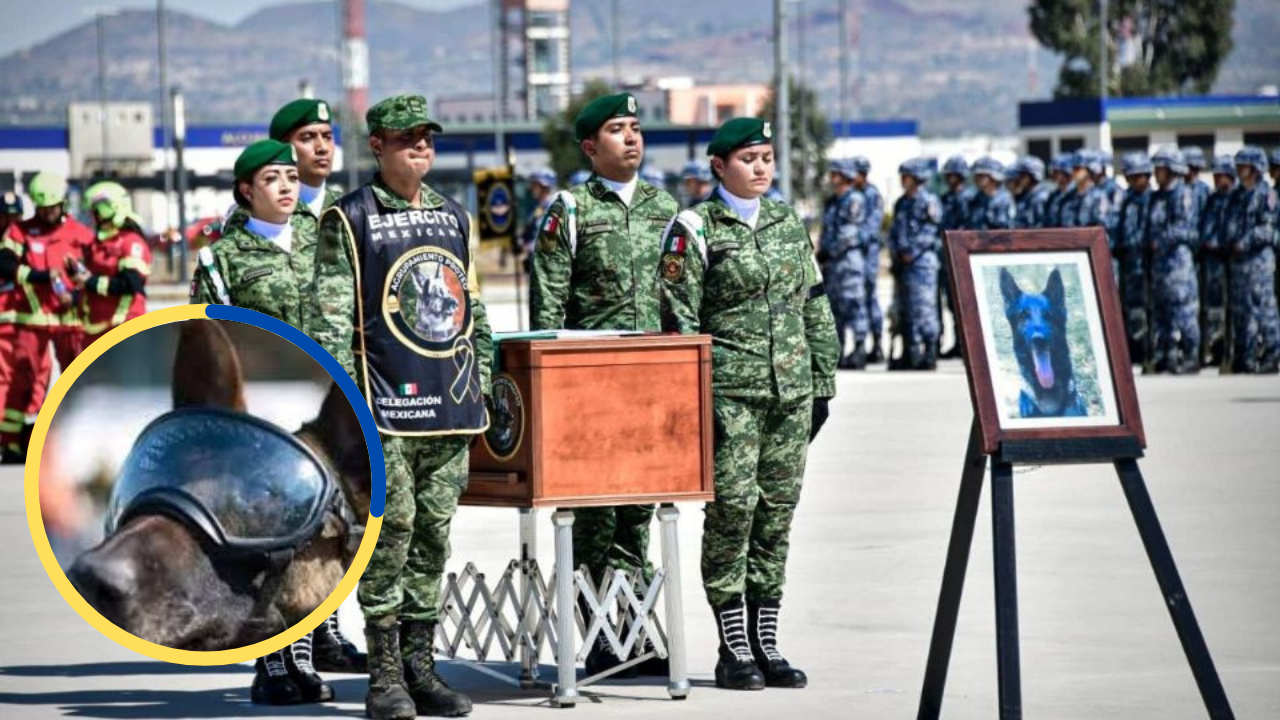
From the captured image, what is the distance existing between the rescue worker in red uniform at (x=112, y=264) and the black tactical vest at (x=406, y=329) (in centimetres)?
982

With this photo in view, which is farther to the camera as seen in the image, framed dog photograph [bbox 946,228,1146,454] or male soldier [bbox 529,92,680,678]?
male soldier [bbox 529,92,680,678]

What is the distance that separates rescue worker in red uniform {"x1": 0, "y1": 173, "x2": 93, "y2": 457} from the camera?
734 inches


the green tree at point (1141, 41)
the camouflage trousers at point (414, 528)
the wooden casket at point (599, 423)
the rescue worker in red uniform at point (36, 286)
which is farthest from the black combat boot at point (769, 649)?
the green tree at point (1141, 41)

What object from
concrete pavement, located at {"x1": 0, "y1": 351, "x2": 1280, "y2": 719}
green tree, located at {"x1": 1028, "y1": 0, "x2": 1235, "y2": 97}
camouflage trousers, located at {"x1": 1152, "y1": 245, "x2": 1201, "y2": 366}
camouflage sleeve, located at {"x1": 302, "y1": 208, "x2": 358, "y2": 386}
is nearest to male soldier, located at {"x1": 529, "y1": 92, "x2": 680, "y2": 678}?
concrete pavement, located at {"x1": 0, "y1": 351, "x2": 1280, "y2": 719}

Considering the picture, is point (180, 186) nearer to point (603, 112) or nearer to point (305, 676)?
point (603, 112)

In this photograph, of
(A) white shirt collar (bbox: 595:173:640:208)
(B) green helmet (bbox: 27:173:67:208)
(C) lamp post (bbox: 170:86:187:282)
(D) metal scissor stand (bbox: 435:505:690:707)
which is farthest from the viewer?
(C) lamp post (bbox: 170:86:187:282)

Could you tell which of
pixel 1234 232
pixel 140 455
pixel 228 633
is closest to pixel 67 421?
pixel 140 455

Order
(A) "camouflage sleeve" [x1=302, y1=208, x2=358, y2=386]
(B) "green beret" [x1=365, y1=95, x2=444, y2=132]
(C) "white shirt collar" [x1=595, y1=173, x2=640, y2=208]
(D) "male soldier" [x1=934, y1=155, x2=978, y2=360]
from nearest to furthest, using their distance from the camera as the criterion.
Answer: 1. (A) "camouflage sleeve" [x1=302, y1=208, x2=358, y2=386]
2. (B) "green beret" [x1=365, y1=95, x2=444, y2=132]
3. (C) "white shirt collar" [x1=595, y1=173, x2=640, y2=208]
4. (D) "male soldier" [x1=934, y1=155, x2=978, y2=360]

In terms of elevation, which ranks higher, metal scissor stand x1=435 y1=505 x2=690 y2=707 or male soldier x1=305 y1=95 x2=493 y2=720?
male soldier x1=305 y1=95 x2=493 y2=720

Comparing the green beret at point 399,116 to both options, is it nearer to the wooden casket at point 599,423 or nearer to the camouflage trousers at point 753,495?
the wooden casket at point 599,423

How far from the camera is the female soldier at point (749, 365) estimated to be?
29.9 ft

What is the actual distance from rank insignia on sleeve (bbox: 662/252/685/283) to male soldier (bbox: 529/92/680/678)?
38 cm

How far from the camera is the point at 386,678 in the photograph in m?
8.42

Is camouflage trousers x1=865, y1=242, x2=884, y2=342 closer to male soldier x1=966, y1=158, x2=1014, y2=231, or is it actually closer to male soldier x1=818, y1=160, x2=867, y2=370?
male soldier x1=818, y1=160, x2=867, y2=370
